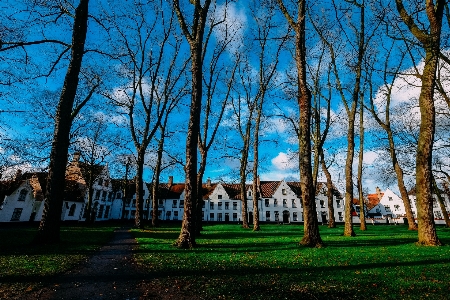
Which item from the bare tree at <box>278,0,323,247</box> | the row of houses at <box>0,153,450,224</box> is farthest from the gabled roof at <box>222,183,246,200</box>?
the bare tree at <box>278,0,323,247</box>

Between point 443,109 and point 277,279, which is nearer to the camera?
point 277,279

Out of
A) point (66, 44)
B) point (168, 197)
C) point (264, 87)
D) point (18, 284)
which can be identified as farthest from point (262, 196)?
point (18, 284)

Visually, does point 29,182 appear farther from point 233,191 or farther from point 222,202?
point 233,191

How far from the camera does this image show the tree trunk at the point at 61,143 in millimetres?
9703

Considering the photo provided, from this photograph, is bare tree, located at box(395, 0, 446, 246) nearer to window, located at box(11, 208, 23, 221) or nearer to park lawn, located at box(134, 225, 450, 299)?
park lawn, located at box(134, 225, 450, 299)

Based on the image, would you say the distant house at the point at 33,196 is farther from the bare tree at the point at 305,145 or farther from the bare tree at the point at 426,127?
the bare tree at the point at 426,127

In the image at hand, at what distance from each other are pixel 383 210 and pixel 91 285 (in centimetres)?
9388

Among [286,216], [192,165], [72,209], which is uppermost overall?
[192,165]

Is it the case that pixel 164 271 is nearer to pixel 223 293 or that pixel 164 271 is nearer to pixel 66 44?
pixel 223 293

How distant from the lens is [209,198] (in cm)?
6631

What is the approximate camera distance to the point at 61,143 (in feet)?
33.7

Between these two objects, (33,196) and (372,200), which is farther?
(372,200)

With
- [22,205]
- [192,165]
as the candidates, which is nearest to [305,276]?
[192,165]

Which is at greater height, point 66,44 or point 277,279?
point 66,44
